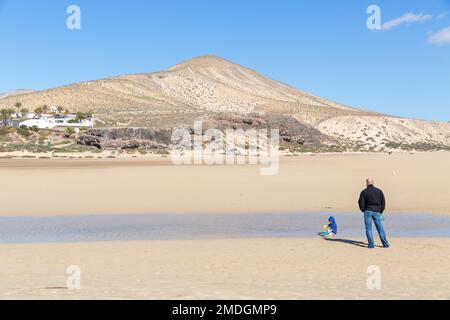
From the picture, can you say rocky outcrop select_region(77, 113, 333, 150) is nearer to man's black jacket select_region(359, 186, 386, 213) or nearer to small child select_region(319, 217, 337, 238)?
small child select_region(319, 217, 337, 238)

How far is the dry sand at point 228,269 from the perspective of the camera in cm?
731

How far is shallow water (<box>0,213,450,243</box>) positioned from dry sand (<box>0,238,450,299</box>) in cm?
102

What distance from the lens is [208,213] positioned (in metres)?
16.6

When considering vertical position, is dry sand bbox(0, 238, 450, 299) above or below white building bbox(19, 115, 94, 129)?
below

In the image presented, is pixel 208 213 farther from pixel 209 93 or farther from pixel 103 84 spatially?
pixel 209 93

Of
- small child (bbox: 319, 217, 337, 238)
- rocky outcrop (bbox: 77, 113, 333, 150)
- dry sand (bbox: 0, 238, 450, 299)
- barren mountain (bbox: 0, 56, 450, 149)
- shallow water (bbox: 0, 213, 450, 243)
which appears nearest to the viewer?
dry sand (bbox: 0, 238, 450, 299)

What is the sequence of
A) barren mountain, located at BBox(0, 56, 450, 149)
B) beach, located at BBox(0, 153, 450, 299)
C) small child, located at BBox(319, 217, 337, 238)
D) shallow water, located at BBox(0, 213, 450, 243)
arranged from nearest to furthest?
beach, located at BBox(0, 153, 450, 299)
small child, located at BBox(319, 217, 337, 238)
shallow water, located at BBox(0, 213, 450, 243)
barren mountain, located at BBox(0, 56, 450, 149)

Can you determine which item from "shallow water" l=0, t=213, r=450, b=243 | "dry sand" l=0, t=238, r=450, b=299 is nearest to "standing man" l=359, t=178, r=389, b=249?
"dry sand" l=0, t=238, r=450, b=299

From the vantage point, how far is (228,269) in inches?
358

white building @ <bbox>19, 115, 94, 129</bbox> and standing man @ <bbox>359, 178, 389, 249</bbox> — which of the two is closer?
standing man @ <bbox>359, 178, 389, 249</bbox>

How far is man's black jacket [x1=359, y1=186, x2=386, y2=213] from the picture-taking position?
11.2 m
